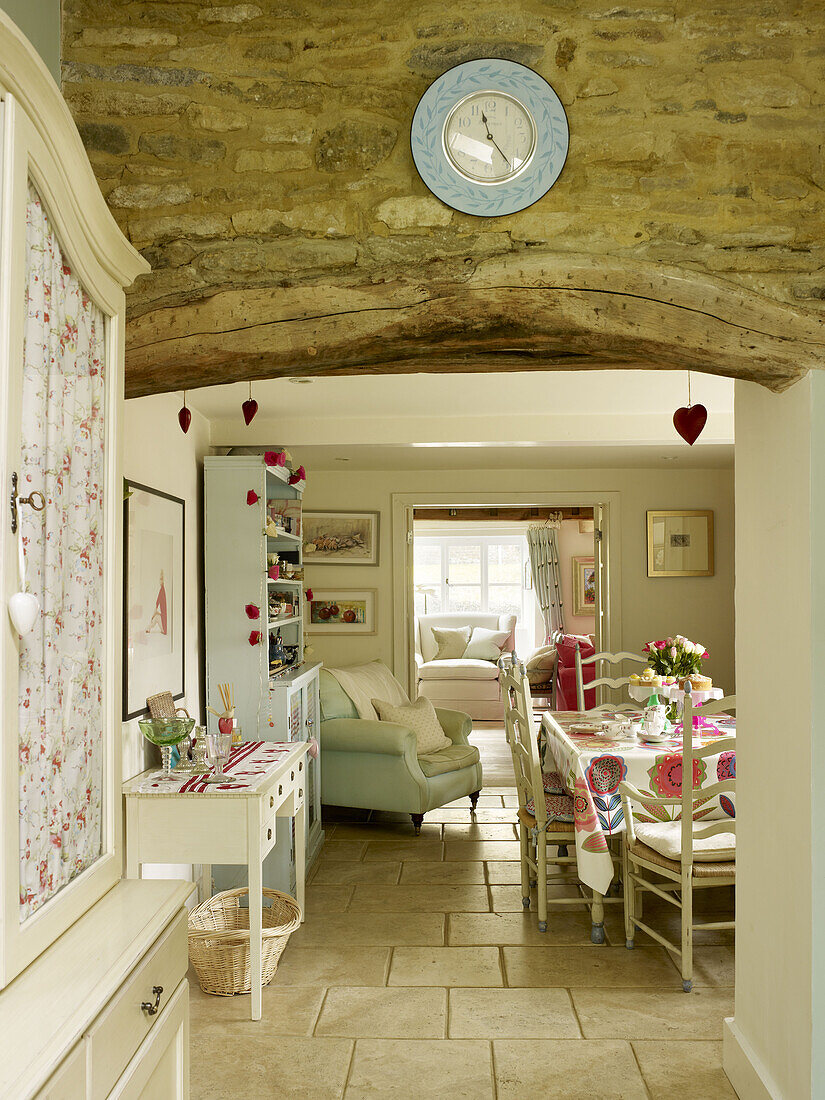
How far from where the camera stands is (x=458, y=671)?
9.58m

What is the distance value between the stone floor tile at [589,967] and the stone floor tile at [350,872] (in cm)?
108

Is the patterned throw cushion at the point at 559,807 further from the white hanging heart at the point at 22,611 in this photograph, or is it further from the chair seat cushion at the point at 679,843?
the white hanging heart at the point at 22,611

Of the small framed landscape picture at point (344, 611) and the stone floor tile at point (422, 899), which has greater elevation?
the small framed landscape picture at point (344, 611)

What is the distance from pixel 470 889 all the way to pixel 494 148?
349cm

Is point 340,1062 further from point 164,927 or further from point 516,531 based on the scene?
point 516,531

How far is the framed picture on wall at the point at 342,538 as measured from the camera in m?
6.91

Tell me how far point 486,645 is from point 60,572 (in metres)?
8.84

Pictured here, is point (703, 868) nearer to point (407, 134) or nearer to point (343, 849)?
point (343, 849)

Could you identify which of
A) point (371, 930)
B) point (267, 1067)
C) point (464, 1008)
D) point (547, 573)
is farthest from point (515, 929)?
point (547, 573)

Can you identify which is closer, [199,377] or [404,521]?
[199,377]

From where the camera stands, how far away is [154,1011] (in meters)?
1.57

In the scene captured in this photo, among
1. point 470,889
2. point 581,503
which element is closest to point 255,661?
point 470,889

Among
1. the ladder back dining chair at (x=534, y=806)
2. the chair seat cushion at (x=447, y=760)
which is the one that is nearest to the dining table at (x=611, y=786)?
the ladder back dining chair at (x=534, y=806)

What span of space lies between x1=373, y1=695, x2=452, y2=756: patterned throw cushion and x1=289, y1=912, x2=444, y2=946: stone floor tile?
1525mm
